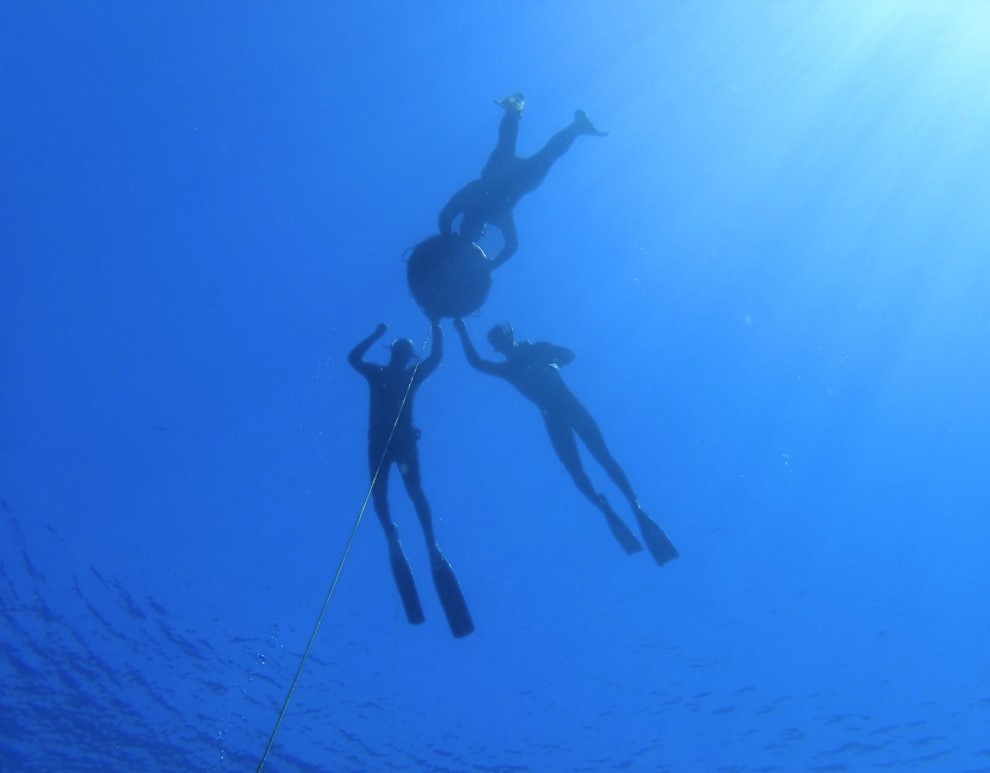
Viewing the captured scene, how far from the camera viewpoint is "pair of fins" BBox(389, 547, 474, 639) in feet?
23.5

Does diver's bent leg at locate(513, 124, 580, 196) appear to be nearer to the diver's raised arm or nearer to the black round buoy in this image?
the black round buoy

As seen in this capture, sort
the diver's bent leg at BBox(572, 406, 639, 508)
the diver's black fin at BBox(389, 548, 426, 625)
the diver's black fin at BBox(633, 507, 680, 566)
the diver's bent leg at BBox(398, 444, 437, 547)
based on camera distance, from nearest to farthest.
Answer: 1. the diver's black fin at BBox(389, 548, 426, 625)
2. the diver's black fin at BBox(633, 507, 680, 566)
3. the diver's bent leg at BBox(398, 444, 437, 547)
4. the diver's bent leg at BBox(572, 406, 639, 508)

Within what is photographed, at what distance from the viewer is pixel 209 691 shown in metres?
21.9

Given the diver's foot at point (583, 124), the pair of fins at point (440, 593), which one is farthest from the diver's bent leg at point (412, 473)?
the diver's foot at point (583, 124)

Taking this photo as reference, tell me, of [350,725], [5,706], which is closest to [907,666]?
[350,725]

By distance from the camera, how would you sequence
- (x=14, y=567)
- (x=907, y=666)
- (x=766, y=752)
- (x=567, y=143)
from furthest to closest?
1. (x=766, y=752)
2. (x=907, y=666)
3. (x=14, y=567)
4. (x=567, y=143)

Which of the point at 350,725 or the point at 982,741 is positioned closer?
the point at 350,725

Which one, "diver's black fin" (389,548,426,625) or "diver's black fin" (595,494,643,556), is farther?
"diver's black fin" (595,494,643,556)

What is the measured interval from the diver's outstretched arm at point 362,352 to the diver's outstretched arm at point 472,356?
1078 millimetres

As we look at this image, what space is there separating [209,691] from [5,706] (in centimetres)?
670

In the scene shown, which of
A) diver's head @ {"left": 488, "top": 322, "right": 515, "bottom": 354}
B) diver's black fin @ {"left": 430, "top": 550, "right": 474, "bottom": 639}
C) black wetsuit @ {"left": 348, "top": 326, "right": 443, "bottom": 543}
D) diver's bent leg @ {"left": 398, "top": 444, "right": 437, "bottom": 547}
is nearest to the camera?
diver's black fin @ {"left": 430, "top": 550, "right": 474, "bottom": 639}

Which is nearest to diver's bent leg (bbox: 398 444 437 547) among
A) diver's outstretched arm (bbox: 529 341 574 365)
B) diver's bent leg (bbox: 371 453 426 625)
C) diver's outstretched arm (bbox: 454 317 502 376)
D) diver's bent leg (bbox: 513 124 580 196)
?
diver's bent leg (bbox: 371 453 426 625)

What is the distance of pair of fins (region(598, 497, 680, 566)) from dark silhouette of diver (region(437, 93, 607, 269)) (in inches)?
140

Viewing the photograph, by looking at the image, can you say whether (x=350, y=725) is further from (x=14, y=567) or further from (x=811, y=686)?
(x=811, y=686)
